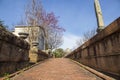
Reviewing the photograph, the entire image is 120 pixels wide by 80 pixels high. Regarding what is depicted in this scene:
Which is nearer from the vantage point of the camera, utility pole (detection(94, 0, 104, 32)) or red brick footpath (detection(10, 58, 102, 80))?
red brick footpath (detection(10, 58, 102, 80))

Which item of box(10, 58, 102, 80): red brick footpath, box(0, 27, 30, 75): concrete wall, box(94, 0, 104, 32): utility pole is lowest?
box(10, 58, 102, 80): red brick footpath

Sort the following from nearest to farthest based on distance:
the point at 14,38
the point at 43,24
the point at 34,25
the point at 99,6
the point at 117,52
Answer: the point at 117,52, the point at 14,38, the point at 99,6, the point at 34,25, the point at 43,24

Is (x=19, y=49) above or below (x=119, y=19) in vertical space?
below

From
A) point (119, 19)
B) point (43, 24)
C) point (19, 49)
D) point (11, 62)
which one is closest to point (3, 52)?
point (11, 62)

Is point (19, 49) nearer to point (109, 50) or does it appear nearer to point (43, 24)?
point (109, 50)

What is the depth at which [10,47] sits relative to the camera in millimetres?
3537

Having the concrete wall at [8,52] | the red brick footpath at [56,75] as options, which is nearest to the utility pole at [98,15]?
the red brick footpath at [56,75]

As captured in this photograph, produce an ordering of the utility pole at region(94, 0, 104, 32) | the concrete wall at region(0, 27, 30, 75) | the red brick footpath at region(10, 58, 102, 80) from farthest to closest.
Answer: the utility pole at region(94, 0, 104, 32) < the concrete wall at region(0, 27, 30, 75) < the red brick footpath at region(10, 58, 102, 80)

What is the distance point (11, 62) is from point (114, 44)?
2.78m

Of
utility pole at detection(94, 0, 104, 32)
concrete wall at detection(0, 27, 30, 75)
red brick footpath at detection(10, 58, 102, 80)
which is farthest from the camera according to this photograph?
utility pole at detection(94, 0, 104, 32)

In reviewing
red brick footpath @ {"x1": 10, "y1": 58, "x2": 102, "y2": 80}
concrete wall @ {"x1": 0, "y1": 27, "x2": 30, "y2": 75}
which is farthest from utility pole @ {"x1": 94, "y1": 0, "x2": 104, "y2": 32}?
concrete wall @ {"x1": 0, "y1": 27, "x2": 30, "y2": 75}

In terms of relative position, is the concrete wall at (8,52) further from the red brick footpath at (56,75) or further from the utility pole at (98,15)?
the utility pole at (98,15)

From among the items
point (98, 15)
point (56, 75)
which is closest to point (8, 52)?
point (56, 75)

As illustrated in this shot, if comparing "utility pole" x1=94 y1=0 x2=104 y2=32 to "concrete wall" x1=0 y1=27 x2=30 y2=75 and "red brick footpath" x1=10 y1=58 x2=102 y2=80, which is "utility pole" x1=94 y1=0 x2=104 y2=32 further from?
"concrete wall" x1=0 y1=27 x2=30 y2=75
